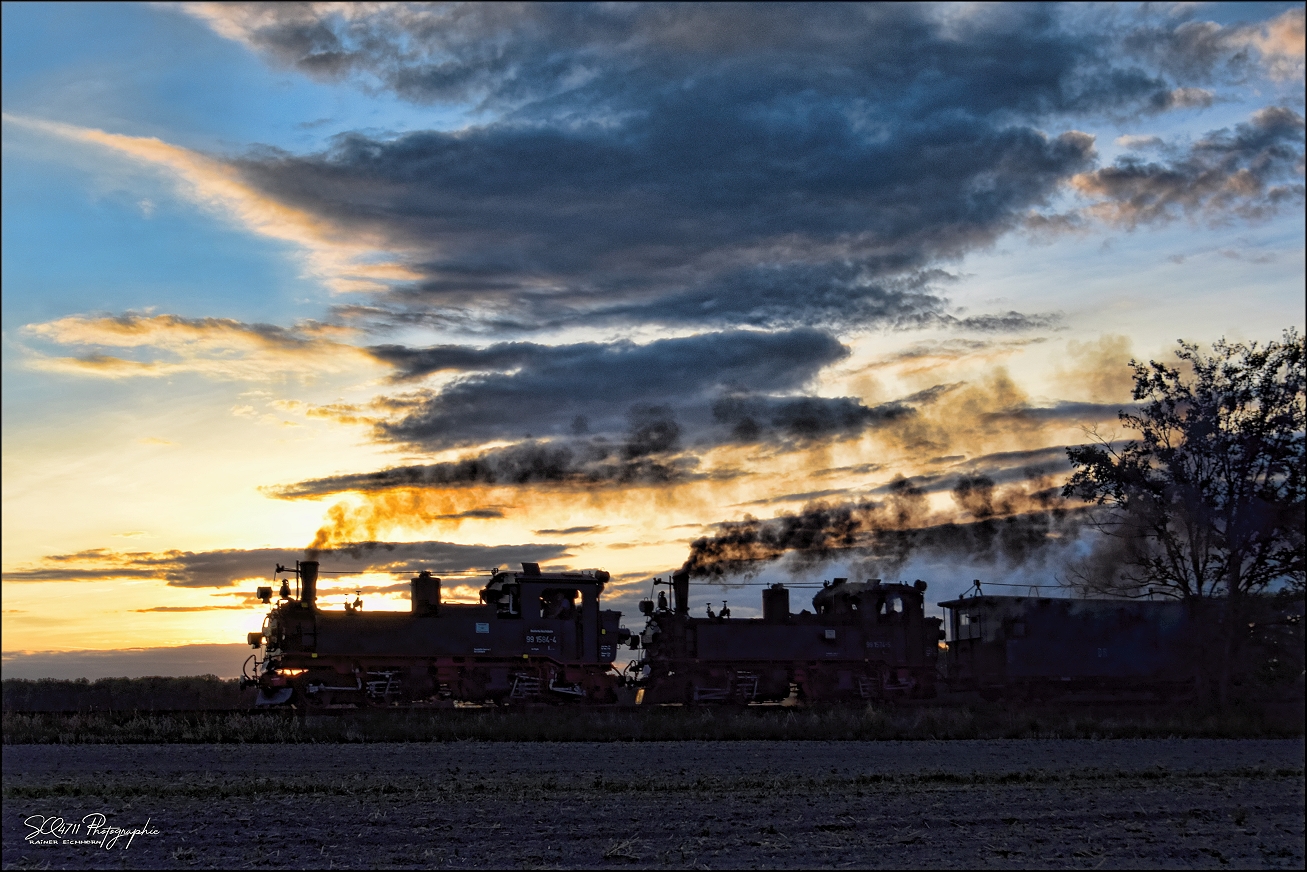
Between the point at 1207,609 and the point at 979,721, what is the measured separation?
1116 cm

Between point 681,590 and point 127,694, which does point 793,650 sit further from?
point 127,694

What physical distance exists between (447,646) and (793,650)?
1242cm

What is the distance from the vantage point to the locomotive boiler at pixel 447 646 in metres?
34.7

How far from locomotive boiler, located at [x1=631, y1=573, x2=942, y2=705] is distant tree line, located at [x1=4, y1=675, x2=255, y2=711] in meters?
15.3

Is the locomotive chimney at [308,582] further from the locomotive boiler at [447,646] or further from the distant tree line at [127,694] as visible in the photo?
the distant tree line at [127,694]

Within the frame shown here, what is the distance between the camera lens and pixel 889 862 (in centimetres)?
1454

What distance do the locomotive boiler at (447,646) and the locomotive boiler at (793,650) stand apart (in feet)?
7.37

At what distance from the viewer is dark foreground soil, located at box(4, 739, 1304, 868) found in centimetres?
1491

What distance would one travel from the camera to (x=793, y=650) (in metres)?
39.8

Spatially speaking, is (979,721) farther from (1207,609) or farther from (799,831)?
(799,831)

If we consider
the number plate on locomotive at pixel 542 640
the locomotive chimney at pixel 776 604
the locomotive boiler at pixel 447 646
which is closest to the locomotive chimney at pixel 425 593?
the locomotive boiler at pixel 447 646

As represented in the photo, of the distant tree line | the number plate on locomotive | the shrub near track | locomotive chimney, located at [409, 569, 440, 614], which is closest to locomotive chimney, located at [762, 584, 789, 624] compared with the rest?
the shrub near track

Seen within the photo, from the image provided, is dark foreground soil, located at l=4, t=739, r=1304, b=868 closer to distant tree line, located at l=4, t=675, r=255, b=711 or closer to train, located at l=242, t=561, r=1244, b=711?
train, located at l=242, t=561, r=1244, b=711

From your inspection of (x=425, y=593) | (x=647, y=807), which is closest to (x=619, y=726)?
(x=425, y=593)
